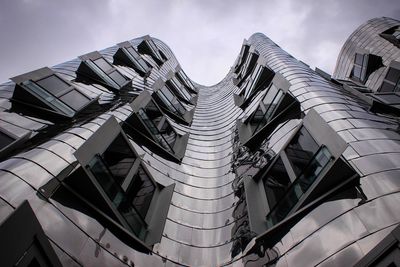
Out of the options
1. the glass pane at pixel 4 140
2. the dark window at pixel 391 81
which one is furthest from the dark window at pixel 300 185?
the dark window at pixel 391 81

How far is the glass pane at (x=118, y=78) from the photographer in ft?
55.5

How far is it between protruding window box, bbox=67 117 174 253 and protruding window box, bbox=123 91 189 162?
2303mm

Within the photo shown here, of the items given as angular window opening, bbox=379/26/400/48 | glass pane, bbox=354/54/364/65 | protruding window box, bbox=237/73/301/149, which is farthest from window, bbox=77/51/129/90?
angular window opening, bbox=379/26/400/48

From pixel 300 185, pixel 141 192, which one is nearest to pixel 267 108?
pixel 300 185

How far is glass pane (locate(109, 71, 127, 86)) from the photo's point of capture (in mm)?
16922

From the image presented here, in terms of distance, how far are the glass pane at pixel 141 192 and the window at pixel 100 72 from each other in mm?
8080

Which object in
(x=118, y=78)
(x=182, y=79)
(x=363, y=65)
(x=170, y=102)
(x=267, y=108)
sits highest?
(x=363, y=65)

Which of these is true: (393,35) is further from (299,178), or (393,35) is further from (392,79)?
(299,178)

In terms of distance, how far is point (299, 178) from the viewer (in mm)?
7047

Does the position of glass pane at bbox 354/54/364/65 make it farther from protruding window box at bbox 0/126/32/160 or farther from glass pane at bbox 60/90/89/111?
protruding window box at bbox 0/126/32/160

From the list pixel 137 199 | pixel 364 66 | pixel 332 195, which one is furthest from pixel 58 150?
pixel 364 66

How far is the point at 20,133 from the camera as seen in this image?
Result: 28.1 feet

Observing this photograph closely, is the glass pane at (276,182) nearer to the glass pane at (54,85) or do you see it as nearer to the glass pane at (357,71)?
the glass pane at (54,85)

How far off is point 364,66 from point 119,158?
26571 mm
